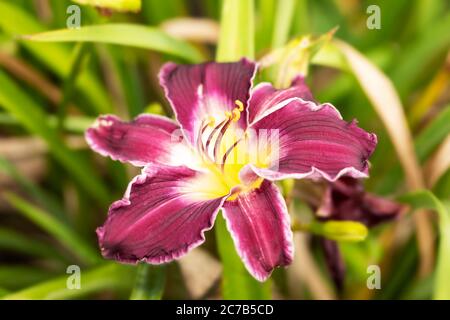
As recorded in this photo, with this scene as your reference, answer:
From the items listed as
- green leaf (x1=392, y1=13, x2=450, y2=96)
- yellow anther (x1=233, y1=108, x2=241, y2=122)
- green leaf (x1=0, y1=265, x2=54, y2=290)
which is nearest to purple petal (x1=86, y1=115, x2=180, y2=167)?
yellow anther (x1=233, y1=108, x2=241, y2=122)

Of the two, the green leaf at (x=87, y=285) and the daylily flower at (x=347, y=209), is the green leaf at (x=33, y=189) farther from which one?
the daylily flower at (x=347, y=209)

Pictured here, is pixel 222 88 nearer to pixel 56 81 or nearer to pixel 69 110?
pixel 69 110

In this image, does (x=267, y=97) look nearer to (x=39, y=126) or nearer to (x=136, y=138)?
(x=136, y=138)

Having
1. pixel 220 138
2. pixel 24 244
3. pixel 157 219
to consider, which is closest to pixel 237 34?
pixel 220 138

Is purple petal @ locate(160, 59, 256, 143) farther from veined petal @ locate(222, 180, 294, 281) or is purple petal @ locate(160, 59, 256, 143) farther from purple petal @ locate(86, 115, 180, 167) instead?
veined petal @ locate(222, 180, 294, 281)

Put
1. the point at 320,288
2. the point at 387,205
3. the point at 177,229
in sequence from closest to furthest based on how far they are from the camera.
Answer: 1. the point at 177,229
2. the point at 387,205
3. the point at 320,288

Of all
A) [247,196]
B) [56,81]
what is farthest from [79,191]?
[247,196]
